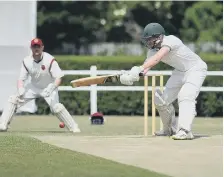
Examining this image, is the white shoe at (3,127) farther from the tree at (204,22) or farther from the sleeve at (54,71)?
the tree at (204,22)

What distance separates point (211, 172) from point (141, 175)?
103 cm

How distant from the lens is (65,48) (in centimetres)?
5094

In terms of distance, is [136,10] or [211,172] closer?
[211,172]

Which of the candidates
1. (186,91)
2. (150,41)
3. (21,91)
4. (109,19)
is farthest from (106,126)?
(109,19)

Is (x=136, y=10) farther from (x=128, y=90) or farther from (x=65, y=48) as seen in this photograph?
(x=128, y=90)

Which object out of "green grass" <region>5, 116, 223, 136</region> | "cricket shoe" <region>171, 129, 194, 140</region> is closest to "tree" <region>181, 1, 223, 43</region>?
"green grass" <region>5, 116, 223, 136</region>

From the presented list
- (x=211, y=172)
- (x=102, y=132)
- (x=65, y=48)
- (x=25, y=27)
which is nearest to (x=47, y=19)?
(x=65, y=48)

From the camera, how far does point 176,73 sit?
1439cm

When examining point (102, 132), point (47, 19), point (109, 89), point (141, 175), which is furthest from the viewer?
point (47, 19)

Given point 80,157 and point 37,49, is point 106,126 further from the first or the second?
point 80,157

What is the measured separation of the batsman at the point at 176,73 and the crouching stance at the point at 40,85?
2604mm

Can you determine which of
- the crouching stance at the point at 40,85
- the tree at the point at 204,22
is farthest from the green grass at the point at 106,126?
the tree at the point at 204,22

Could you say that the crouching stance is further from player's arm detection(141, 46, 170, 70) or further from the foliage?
the foliage

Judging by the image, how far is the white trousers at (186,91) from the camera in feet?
45.2
